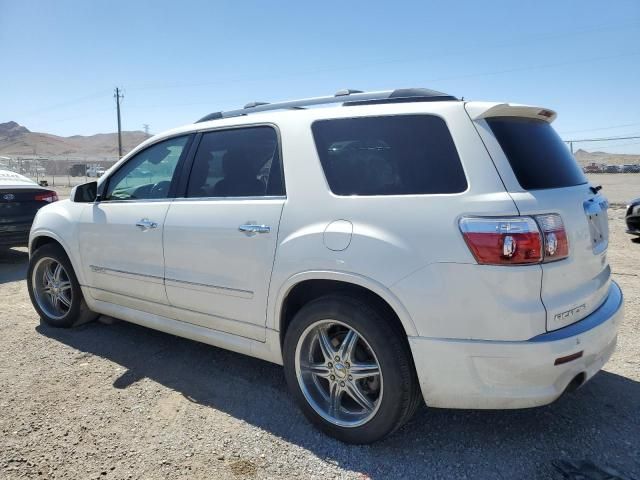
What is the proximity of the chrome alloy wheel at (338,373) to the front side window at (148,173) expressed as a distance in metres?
1.69

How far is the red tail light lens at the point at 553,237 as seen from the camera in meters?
2.29

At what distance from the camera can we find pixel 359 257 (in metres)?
2.54

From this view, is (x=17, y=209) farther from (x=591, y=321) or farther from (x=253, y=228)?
(x=591, y=321)

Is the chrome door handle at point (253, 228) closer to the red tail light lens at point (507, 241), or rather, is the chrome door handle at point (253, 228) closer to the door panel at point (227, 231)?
the door panel at point (227, 231)

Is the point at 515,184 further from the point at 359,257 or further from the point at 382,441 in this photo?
the point at 382,441

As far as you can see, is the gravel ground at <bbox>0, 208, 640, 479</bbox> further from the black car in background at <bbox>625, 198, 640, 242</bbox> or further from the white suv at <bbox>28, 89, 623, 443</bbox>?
the black car in background at <bbox>625, 198, 640, 242</bbox>

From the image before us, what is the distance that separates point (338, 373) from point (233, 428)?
75cm

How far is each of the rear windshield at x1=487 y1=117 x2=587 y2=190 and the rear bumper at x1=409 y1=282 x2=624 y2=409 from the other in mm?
757

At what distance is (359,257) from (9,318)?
4.32 metres

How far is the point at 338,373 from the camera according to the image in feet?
9.31

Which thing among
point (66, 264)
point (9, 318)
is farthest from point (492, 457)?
point (9, 318)

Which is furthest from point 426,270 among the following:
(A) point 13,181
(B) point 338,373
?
(A) point 13,181

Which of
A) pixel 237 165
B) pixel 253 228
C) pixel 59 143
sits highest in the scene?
pixel 59 143

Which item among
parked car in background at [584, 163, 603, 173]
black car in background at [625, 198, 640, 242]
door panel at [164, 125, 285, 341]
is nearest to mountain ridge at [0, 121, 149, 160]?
parked car in background at [584, 163, 603, 173]
